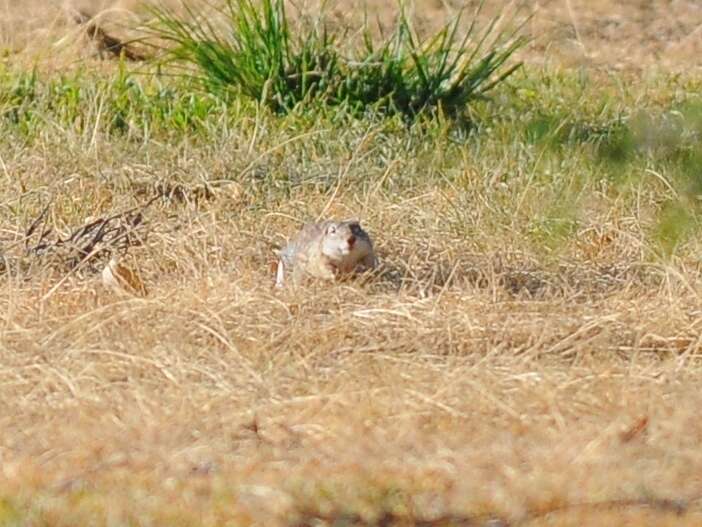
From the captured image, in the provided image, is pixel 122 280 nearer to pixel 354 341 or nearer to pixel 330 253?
pixel 330 253

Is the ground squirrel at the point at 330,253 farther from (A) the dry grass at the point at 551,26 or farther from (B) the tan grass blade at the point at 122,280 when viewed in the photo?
(A) the dry grass at the point at 551,26

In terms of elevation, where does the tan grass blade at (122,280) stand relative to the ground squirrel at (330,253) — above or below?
below

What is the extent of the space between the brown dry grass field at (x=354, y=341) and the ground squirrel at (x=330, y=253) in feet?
0.24

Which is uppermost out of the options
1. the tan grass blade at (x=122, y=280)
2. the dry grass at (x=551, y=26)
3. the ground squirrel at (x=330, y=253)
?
the ground squirrel at (x=330, y=253)

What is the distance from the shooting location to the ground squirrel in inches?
205

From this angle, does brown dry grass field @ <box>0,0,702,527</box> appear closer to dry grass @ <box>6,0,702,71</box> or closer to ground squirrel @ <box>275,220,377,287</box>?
ground squirrel @ <box>275,220,377,287</box>

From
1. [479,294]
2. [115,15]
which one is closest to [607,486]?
[479,294]

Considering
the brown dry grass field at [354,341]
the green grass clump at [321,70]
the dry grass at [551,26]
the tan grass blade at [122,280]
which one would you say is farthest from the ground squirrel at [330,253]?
the dry grass at [551,26]

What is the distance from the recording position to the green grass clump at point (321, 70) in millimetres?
7762

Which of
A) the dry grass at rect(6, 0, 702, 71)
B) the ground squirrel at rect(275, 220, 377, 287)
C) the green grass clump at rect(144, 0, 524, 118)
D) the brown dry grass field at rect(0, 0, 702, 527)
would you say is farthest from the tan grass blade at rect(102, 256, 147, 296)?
the dry grass at rect(6, 0, 702, 71)

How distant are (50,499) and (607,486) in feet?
4.00

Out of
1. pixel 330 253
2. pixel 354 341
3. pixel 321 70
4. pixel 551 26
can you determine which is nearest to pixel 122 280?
pixel 330 253

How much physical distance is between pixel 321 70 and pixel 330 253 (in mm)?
2782

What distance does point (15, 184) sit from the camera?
654 cm
